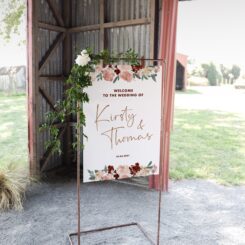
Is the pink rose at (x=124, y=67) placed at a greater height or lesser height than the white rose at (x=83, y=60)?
lesser

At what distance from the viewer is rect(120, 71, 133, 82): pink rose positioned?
269 centimetres

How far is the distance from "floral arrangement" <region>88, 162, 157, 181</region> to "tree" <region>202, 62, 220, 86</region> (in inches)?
210

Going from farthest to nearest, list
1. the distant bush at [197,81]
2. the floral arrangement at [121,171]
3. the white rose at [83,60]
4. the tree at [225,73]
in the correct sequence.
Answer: the distant bush at [197,81] < the tree at [225,73] < the floral arrangement at [121,171] < the white rose at [83,60]

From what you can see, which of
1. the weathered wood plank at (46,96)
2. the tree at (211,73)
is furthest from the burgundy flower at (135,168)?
the tree at (211,73)

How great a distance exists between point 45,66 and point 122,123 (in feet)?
7.54

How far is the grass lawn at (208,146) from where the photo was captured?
5.07 meters

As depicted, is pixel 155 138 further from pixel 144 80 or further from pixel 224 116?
pixel 224 116

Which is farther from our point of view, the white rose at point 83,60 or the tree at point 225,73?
the tree at point 225,73

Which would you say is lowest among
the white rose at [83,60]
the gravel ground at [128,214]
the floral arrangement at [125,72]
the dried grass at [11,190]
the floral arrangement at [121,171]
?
the gravel ground at [128,214]

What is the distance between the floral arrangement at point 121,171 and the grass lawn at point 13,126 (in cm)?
313

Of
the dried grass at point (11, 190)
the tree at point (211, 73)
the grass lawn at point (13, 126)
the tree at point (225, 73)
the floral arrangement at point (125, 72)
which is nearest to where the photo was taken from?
the floral arrangement at point (125, 72)

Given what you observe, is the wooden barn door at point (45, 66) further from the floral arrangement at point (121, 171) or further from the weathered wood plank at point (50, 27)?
the floral arrangement at point (121, 171)

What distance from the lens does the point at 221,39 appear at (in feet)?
18.2

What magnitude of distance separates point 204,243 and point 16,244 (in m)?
1.71
